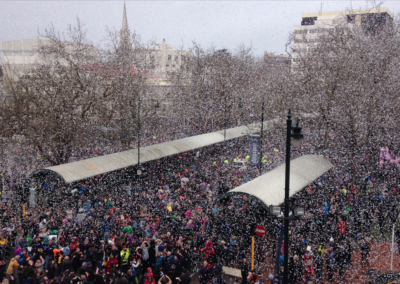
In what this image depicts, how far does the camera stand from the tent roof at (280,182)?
1178cm

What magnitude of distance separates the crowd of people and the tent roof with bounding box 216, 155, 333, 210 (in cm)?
120

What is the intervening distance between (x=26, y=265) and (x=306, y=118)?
57.0ft

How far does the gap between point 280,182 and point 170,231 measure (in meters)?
4.85

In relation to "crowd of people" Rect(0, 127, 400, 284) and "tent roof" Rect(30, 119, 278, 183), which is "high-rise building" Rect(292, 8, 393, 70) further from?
"crowd of people" Rect(0, 127, 400, 284)

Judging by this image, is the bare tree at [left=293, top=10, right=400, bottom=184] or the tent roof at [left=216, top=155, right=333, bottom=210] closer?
the tent roof at [left=216, top=155, right=333, bottom=210]

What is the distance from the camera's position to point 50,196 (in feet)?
60.0

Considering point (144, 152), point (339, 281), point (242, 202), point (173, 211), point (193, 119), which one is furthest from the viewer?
point (193, 119)

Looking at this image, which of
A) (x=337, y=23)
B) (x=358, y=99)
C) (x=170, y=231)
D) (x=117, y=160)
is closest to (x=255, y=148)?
(x=358, y=99)

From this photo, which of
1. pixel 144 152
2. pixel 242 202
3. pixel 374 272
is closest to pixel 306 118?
pixel 242 202

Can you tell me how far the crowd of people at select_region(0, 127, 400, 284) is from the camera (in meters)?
9.99

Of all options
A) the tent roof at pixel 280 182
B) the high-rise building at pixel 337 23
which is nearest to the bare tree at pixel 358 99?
the tent roof at pixel 280 182

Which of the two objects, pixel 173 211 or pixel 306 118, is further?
pixel 306 118

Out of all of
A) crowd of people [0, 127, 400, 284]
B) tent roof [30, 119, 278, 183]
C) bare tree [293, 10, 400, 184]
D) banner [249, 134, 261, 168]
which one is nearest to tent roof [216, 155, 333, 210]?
crowd of people [0, 127, 400, 284]

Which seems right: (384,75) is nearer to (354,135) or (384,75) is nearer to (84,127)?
(354,135)
